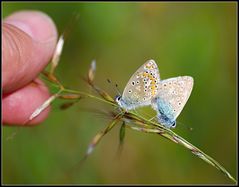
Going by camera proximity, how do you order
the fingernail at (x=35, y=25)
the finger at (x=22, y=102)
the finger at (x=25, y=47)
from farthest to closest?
the finger at (x=22, y=102) < the fingernail at (x=35, y=25) < the finger at (x=25, y=47)

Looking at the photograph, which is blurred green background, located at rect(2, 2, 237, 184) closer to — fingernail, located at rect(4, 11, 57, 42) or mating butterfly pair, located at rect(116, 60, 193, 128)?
fingernail, located at rect(4, 11, 57, 42)

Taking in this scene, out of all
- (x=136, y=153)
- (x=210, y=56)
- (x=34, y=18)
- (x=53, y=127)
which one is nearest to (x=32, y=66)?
(x=34, y=18)

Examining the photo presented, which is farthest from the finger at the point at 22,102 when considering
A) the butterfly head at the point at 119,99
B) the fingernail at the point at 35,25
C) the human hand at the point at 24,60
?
the butterfly head at the point at 119,99

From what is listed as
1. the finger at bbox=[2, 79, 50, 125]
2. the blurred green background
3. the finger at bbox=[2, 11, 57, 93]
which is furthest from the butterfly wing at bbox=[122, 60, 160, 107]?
the finger at bbox=[2, 79, 50, 125]

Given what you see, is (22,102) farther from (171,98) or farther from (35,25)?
(171,98)

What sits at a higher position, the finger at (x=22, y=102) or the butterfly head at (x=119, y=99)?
the butterfly head at (x=119, y=99)

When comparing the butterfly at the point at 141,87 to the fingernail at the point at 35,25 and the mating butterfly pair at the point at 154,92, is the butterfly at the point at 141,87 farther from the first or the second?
the fingernail at the point at 35,25

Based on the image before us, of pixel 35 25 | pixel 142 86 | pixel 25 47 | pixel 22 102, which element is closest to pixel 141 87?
pixel 142 86
